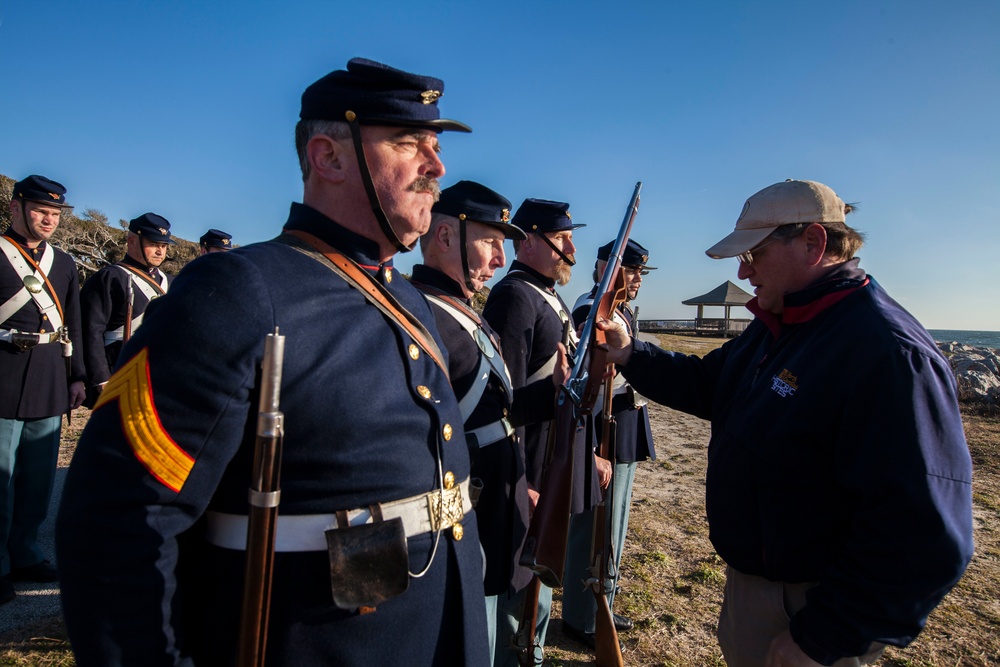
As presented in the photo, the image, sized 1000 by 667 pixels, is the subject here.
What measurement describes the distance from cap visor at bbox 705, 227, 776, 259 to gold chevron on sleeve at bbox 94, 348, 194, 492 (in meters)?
2.07

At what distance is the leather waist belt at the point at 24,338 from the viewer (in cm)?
411

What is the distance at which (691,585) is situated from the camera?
4.62 m

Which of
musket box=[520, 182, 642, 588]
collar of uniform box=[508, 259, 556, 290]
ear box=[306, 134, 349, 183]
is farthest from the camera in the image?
collar of uniform box=[508, 259, 556, 290]

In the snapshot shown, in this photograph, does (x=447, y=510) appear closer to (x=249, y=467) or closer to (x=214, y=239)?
(x=249, y=467)

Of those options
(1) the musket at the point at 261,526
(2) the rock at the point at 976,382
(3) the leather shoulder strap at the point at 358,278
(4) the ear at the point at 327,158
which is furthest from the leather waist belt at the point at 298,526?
(2) the rock at the point at 976,382

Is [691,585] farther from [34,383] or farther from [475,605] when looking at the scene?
[34,383]

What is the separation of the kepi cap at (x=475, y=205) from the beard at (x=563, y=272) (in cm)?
76

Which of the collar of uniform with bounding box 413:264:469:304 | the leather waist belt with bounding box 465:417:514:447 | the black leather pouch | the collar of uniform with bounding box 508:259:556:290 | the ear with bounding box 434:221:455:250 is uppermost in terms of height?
the ear with bounding box 434:221:455:250

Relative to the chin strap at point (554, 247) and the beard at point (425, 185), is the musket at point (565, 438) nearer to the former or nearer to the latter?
the chin strap at point (554, 247)

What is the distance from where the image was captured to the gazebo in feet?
135

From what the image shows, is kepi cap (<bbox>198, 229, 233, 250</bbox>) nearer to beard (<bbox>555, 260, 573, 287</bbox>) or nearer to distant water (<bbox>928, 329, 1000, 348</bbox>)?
beard (<bbox>555, 260, 573, 287</bbox>)

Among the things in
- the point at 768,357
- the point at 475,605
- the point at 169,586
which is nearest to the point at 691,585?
the point at 768,357

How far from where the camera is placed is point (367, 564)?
4.46ft

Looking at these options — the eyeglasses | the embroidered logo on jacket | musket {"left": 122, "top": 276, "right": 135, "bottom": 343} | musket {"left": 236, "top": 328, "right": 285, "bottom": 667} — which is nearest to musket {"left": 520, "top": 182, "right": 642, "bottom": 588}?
the eyeglasses
